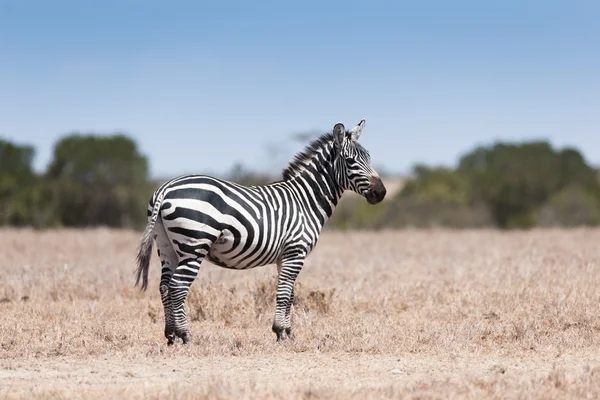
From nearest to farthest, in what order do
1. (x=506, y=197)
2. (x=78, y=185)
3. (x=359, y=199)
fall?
(x=78, y=185) → (x=359, y=199) → (x=506, y=197)

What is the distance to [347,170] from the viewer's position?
9.84m

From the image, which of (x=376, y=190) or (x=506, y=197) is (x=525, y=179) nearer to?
(x=506, y=197)

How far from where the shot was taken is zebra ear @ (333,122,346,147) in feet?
32.0

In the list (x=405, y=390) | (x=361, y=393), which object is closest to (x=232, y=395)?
(x=361, y=393)

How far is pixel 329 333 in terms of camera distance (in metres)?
9.77

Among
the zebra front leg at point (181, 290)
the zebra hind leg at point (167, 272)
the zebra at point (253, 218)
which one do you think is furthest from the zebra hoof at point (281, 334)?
the zebra hind leg at point (167, 272)

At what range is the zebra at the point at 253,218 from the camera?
28.4ft

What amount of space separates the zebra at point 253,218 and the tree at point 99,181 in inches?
1533

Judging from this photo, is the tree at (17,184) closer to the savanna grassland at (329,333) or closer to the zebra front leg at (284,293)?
the savanna grassland at (329,333)

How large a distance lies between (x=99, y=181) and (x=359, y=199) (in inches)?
749

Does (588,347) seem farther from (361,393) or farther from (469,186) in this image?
(469,186)

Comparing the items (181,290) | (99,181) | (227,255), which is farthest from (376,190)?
(99,181)

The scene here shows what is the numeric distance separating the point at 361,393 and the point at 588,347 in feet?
12.4

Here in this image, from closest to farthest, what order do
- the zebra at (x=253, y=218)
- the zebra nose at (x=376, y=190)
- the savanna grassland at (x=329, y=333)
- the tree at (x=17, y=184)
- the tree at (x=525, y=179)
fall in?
the savanna grassland at (x=329, y=333), the zebra at (x=253, y=218), the zebra nose at (x=376, y=190), the tree at (x=17, y=184), the tree at (x=525, y=179)
